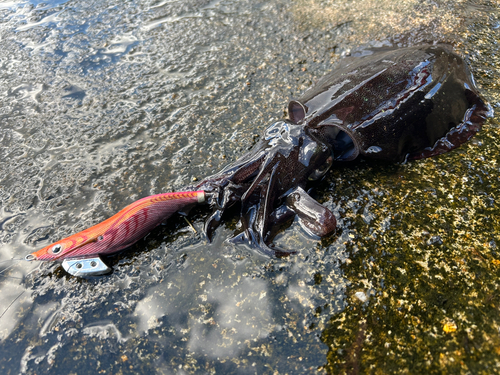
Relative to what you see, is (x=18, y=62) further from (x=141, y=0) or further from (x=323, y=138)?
(x=323, y=138)

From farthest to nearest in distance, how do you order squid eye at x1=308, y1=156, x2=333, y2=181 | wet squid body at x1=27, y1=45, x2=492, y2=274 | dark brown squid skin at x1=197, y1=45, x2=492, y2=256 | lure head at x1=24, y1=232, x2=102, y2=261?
squid eye at x1=308, y1=156, x2=333, y2=181
dark brown squid skin at x1=197, y1=45, x2=492, y2=256
wet squid body at x1=27, y1=45, x2=492, y2=274
lure head at x1=24, y1=232, x2=102, y2=261

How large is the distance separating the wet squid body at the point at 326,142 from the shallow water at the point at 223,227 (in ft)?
0.48

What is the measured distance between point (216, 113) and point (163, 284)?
1810mm

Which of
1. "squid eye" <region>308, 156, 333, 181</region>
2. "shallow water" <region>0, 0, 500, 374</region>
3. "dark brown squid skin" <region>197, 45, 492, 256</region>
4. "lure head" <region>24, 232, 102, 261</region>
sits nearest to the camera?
"shallow water" <region>0, 0, 500, 374</region>

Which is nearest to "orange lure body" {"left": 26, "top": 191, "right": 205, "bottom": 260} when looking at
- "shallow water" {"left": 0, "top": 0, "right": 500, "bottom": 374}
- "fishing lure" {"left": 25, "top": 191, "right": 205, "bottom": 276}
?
"fishing lure" {"left": 25, "top": 191, "right": 205, "bottom": 276}

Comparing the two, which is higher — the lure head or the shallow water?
the lure head

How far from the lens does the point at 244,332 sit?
7.01ft

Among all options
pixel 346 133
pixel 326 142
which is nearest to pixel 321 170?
pixel 326 142

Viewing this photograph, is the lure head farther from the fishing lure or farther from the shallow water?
the shallow water

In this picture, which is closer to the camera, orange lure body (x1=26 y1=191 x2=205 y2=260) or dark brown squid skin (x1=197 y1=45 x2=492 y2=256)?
orange lure body (x1=26 y1=191 x2=205 y2=260)

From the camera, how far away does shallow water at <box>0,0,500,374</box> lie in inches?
81.3

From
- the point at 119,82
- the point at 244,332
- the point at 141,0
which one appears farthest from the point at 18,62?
the point at 244,332

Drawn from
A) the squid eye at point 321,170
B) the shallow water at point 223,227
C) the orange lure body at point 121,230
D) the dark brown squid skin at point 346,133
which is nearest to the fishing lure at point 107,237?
the orange lure body at point 121,230

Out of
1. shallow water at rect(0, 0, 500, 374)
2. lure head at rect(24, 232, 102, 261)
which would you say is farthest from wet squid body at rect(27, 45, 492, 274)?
shallow water at rect(0, 0, 500, 374)
